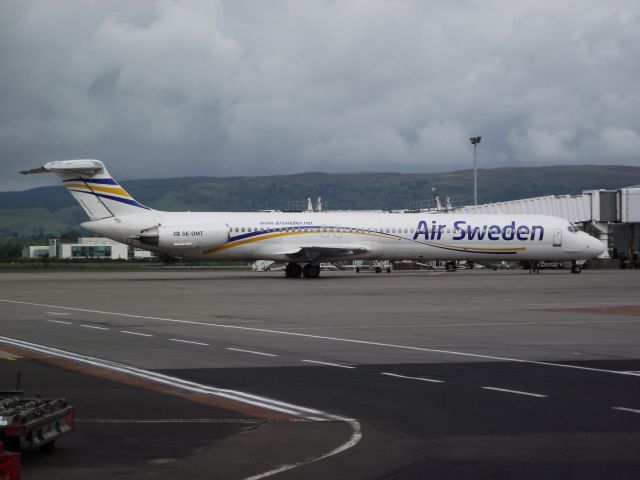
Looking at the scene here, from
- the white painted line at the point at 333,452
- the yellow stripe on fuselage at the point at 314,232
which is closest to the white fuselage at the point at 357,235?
the yellow stripe on fuselage at the point at 314,232

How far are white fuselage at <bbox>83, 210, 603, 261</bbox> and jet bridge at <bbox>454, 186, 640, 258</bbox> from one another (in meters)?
20.7

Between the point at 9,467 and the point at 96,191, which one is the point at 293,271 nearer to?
the point at 96,191

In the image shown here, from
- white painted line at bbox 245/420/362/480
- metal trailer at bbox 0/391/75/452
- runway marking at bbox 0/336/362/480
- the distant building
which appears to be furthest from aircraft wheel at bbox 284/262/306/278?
the distant building

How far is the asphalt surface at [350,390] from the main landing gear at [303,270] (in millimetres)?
29582

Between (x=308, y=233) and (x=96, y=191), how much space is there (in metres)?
13.6

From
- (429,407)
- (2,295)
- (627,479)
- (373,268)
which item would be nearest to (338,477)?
(627,479)

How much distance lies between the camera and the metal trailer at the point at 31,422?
877cm

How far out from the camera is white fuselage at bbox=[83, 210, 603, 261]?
58.3m

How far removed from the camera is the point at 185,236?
58.1m

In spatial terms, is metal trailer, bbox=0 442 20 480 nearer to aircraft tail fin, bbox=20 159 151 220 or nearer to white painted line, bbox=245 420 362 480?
white painted line, bbox=245 420 362 480

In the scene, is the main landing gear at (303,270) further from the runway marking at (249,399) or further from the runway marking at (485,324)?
the runway marking at (249,399)

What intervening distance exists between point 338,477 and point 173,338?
14.1 m

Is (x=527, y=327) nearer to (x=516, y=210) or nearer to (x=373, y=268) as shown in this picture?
(x=373, y=268)

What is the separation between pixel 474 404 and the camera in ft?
41.4
